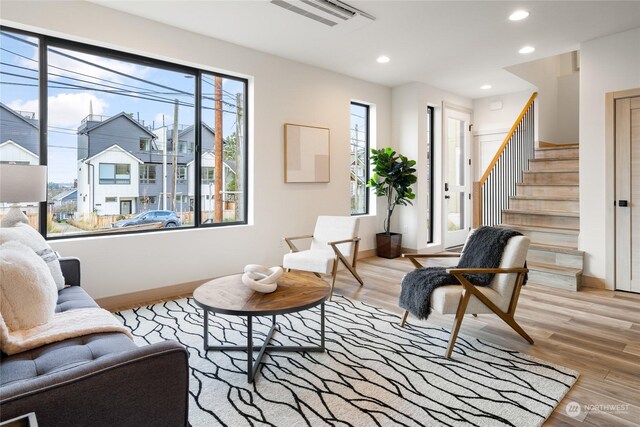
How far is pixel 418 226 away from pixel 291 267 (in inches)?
112

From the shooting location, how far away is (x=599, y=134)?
13.9 feet

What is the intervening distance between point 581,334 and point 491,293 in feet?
3.18

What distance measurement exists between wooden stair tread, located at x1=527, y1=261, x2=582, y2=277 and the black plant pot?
195 cm

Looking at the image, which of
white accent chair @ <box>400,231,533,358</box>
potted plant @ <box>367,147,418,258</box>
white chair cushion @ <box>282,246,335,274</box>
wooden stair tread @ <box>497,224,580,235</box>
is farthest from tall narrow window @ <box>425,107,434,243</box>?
white accent chair @ <box>400,231,533,358</box>

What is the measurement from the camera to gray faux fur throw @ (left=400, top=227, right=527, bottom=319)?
2715 millimetres

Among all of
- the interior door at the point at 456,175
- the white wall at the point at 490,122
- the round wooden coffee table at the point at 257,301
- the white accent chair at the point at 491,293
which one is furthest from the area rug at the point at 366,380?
the white wall at the point at 490,122

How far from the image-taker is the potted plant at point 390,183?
587 cm

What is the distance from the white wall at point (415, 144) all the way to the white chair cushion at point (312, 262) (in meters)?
2.43

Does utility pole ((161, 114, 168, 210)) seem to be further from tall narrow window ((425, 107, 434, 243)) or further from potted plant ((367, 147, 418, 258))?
tall narrow window ((425, 107, 434, 243))

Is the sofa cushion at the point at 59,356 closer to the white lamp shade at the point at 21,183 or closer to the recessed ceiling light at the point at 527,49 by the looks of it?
the white lamp shade at the point at 21,183

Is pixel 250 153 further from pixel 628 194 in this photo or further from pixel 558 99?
pixel 558 99

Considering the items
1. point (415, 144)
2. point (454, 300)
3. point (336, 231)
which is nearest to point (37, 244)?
point (454, 300)

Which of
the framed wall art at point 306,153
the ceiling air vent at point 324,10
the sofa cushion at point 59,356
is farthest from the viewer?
the framed wall art at point 306,153

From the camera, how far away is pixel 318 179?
5.32m
